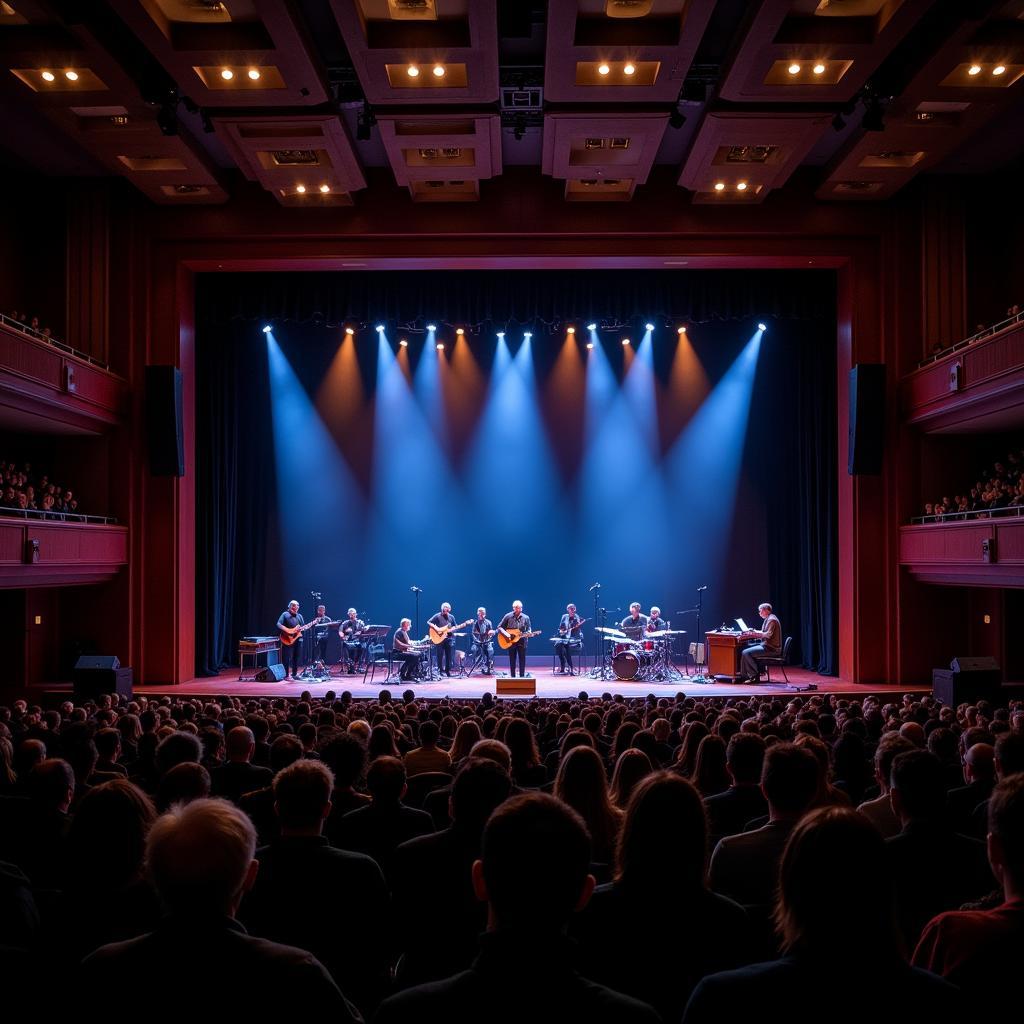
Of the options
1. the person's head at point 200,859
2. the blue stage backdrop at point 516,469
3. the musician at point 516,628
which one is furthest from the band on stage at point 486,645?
the person's head at point 200,859

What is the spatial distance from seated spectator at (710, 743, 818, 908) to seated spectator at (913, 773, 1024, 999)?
76 cm

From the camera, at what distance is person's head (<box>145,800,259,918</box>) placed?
1.69 meters

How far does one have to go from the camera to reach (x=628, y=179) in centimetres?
1383

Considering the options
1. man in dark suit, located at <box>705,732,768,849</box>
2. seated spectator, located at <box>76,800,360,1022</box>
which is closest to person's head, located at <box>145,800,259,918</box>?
seated spectator, located at <box>76,800,360,1022</box>

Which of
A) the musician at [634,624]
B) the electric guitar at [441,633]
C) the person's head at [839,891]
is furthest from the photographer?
the electric guitar at [441,633]

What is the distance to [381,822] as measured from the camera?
141 inches

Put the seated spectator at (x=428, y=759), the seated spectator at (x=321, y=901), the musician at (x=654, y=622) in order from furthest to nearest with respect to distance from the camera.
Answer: the musician at (x=654, y=622), the seated spectator at (x=428, y=759), the seated spectator at (x=321, y=901)

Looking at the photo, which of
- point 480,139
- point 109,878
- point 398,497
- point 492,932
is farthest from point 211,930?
point 398,497

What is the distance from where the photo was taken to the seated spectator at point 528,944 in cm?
140

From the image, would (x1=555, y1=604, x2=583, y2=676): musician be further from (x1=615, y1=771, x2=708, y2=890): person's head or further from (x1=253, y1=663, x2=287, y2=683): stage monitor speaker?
(x1=615, y1=771, x2=708, y2=890): person's head

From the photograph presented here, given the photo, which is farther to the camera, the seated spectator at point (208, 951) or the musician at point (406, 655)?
the musician at point (406, 655)

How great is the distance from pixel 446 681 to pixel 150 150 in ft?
32.1

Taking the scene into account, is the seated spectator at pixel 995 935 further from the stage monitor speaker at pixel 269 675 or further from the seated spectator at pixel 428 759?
the stage monitor speaker at pixel 269 675

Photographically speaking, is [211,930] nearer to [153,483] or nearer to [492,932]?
[492,932]
